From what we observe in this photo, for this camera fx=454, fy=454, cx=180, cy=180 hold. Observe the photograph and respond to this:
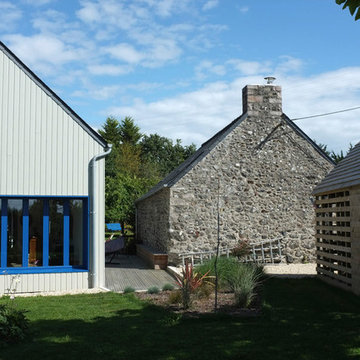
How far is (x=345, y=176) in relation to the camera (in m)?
10.7

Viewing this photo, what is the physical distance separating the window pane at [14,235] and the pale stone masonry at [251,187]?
5721 millimetres

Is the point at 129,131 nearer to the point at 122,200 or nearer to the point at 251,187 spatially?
the point at 122,200

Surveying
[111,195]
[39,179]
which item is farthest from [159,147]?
[39,179]

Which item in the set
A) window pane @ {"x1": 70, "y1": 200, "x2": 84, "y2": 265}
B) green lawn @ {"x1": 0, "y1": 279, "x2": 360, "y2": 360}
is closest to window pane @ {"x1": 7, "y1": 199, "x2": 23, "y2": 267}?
window pane @ {"x1": 70, "y1": 200, "x2": 84, "y2": 265}

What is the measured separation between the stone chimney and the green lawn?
868 cm

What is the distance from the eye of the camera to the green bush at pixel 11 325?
6.15m

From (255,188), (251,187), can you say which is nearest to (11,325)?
(251,187)

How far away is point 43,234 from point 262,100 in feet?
31.2

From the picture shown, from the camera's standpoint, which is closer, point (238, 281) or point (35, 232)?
point (238, 281)

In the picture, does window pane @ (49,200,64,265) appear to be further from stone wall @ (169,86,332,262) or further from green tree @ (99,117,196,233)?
green tree @ (99,117,196,233)

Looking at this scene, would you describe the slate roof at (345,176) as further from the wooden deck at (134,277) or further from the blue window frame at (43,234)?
the blue window frame at (43,234)

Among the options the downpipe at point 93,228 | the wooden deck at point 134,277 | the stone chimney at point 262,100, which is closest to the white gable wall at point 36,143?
the downpipe at point 93,228

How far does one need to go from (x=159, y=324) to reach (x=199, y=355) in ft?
5.53

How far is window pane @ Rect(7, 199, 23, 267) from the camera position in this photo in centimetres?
1057
